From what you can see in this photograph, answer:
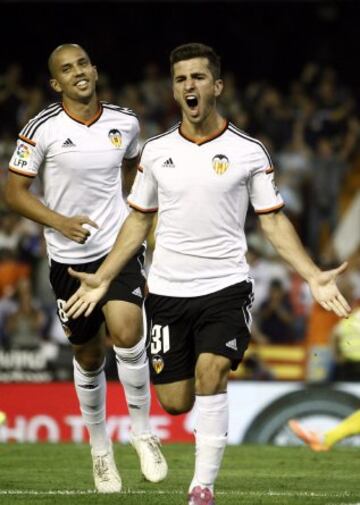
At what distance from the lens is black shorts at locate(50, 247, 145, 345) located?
8641mm

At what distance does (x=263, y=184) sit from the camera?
25.1ft

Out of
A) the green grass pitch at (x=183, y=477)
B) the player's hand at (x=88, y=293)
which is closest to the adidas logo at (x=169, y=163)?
the player's hand at (x=88, y=293)

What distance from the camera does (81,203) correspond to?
8.77 m

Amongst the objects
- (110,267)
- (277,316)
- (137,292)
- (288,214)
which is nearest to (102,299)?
(137,292)

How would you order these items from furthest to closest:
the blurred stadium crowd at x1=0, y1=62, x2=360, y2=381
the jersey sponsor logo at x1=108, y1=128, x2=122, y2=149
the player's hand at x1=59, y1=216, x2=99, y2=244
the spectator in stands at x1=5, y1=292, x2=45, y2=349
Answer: the spectator in stands at x1=5, y1=292, x2=45, y2=349 < the blurred stadium crowd at x1=0, y1=62, x2=360, y2=381 < the jersey sponsor logo at x1=108, y1=128, x2=122, y2=149 < the player's hand at x1=59, y1=216, x2=99, y2=244

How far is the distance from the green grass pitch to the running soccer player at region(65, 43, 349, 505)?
32.3 inches

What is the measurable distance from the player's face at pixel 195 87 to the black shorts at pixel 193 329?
0.99 meters

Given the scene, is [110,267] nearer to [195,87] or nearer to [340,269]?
[195,87]

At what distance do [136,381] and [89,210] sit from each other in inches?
44.9

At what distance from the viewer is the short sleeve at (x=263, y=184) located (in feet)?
25.0

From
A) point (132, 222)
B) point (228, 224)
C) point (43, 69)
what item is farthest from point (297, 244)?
point (43, 69)

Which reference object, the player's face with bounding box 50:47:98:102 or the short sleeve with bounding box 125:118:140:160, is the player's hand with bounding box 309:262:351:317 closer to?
the short sleeve with bounding box 125:118:140:160

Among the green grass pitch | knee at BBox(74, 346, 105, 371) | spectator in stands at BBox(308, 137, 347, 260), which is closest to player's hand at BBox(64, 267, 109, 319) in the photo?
the green grass pitch

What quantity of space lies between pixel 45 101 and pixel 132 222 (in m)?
13.0
